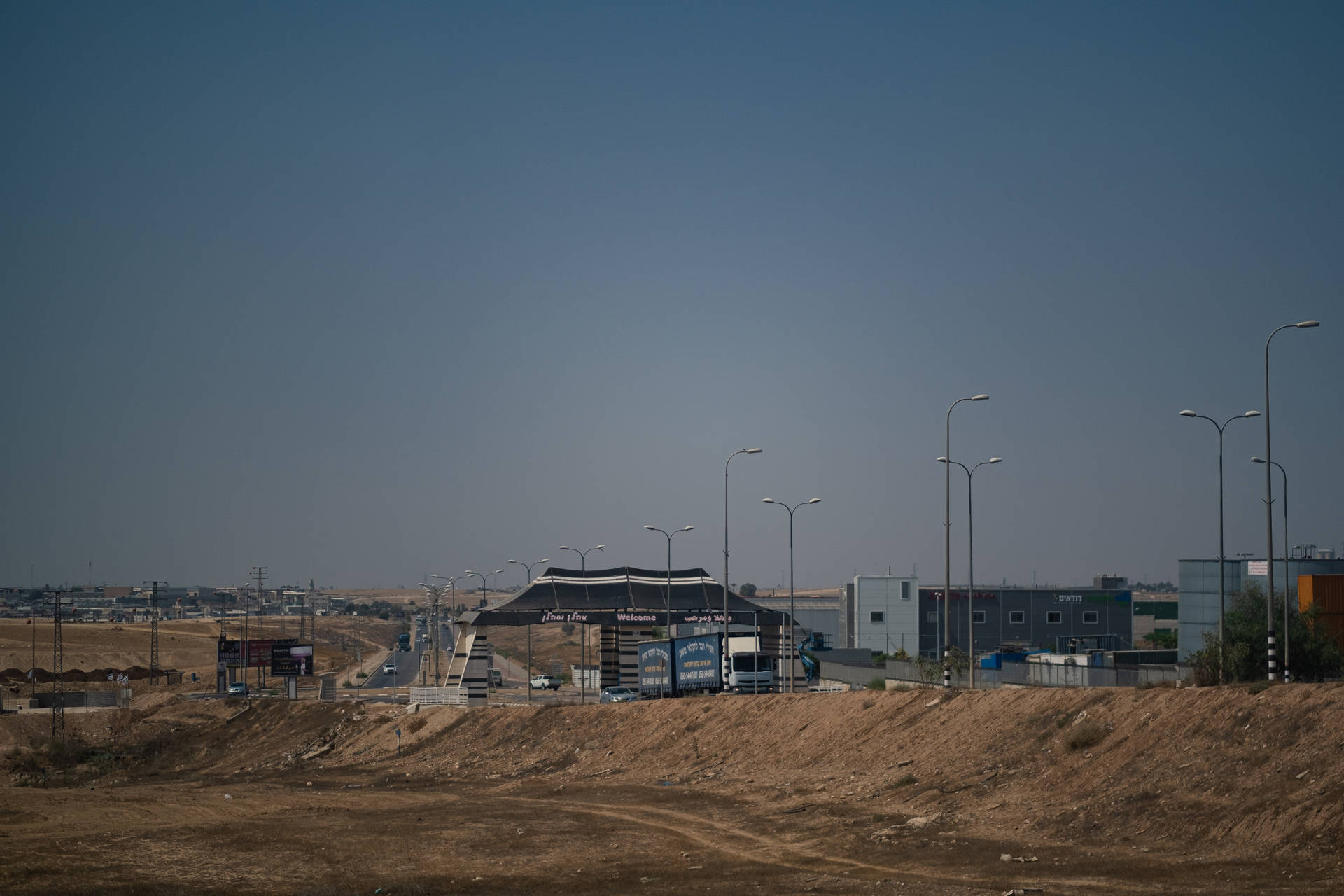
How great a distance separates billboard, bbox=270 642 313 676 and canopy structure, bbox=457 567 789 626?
26462 millimetres

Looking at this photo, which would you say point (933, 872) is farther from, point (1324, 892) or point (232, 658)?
point (232, 658)

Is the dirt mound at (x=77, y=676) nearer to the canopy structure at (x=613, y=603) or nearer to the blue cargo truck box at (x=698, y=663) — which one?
the canopy structure at (x=613, y=603)

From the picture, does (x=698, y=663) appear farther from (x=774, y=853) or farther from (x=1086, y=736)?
(x=774, y=853)

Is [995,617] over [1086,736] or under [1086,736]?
under

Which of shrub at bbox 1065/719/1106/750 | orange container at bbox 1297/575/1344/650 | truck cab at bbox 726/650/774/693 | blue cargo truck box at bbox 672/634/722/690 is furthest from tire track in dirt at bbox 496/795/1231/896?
orange container at bbox 1297/575/1344/650

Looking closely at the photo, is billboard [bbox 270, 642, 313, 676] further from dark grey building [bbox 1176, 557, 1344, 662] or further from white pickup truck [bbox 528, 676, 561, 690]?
dark grey building [bbox 1176, 557, 1344, 662]

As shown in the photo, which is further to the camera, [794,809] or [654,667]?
[654,667]

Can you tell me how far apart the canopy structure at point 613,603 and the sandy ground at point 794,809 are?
66.1 ft

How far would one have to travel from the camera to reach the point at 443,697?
68312 mm

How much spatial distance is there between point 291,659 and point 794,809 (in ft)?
233

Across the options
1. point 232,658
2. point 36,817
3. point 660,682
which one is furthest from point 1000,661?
point 232,658

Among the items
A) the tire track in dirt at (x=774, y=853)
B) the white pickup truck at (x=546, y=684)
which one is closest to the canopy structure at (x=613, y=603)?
the white pickup truck at (x=546, y=684)

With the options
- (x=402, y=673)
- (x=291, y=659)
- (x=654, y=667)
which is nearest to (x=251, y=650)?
(x=291, y=659)

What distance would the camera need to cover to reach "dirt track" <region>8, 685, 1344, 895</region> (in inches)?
974
